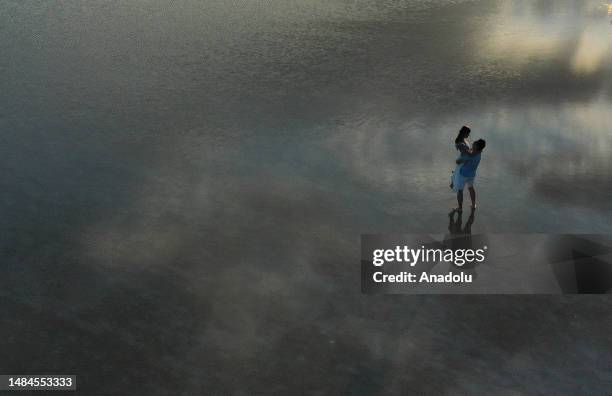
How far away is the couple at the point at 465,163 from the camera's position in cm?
971

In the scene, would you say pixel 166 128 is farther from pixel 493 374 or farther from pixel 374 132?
pixel 493 374

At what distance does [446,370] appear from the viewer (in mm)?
7324

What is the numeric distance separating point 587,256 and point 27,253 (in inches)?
323

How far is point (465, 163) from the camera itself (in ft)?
32.2

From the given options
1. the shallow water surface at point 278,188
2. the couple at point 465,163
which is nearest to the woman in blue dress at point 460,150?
the couple at point 465,163

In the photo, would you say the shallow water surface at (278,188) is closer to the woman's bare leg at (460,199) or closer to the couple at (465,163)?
the woman's bare leg at (460,199)

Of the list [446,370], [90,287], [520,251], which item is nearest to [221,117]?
[90,287]

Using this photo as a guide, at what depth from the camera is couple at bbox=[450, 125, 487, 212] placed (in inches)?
382

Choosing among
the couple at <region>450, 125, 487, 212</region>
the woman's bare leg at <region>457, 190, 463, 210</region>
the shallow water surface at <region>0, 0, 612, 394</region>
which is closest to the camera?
the shallow water surface at <region>0, 0, 612, 394</region>

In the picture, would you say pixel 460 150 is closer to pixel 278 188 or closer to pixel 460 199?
pixel 460 199

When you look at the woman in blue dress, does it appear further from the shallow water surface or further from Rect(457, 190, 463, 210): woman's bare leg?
the shallow water surface

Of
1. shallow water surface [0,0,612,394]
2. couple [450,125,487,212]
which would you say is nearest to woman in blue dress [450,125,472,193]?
couple [450,125,487,212]

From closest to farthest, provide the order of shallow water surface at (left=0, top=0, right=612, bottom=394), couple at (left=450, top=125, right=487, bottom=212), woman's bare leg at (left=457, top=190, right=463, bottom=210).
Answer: shallow water surface at (left=0, top=0, right=612, bottom=394) < couple at (left=450, top=125, right=487, bottom=212) < woman's bare leg at (left=457, top=190, right=463, bottom=210)

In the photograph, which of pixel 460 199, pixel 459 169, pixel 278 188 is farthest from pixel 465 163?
pixel 278 188
